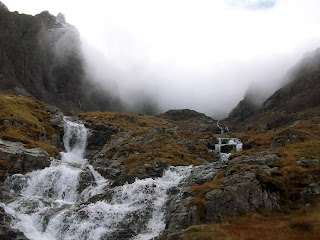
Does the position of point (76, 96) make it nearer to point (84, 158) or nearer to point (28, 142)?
point (84, 158)

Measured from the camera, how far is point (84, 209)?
100ft

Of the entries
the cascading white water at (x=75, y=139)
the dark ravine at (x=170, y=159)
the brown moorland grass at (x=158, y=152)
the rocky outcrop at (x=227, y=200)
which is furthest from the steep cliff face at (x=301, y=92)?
the rocky outcrop at (x=227, y=200)

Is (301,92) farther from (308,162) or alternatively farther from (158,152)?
(308,162)

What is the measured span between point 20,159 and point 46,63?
122700 mm

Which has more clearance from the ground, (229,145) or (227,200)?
(229,145)

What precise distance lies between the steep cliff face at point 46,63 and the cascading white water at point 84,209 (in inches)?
3730

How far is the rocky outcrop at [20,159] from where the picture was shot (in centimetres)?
4181

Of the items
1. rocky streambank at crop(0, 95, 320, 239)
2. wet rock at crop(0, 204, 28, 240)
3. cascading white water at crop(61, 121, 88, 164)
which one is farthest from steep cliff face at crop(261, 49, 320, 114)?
wet rock at crop(0, 204, 28, 240)

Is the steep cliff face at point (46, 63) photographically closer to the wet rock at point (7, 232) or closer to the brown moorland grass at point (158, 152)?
the brown moorland grass at point (158, 152)

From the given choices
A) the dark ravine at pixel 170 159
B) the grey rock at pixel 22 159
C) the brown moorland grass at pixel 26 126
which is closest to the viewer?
the dark ravine at pixel 170 159

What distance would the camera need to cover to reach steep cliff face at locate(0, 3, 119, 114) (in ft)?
434

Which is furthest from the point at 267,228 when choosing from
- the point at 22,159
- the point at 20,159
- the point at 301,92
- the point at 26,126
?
the point at 301,92

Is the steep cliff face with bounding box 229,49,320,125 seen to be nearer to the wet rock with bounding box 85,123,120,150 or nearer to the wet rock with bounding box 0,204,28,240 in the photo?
the wet rock with bounding box 85,123,120,150

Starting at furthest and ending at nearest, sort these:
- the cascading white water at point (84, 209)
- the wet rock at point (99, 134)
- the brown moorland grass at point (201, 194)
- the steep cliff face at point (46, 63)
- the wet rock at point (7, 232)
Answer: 1. the steep cliff face at point (46, 63)
2. the wet rock at point (99, 134)
3. the cascading white water at point (84, 209)
4. the brown moorland grass at point (201, 194)
5. the wet rock at point (7, 232)
